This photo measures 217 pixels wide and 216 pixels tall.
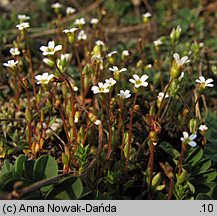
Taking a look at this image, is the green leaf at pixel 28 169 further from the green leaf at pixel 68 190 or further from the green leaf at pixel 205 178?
the green leaf at pixel 205 178

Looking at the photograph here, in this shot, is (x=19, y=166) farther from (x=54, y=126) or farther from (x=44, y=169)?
(x=54, y=126)

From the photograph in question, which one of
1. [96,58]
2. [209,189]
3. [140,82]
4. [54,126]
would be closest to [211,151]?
[209,189]

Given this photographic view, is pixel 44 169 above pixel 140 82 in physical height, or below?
below

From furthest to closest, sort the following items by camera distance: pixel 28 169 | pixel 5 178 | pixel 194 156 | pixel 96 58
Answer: pixel 96 58, pixel 194 156, pixel 28 169, pixel 5 178

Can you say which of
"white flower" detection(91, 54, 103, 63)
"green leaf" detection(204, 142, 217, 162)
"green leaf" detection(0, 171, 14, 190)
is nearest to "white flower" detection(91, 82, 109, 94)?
"white flower" detection(91, 54, 103, 63)

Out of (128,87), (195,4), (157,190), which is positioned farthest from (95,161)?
(195,4)

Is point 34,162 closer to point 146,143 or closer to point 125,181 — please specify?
point 125,181
